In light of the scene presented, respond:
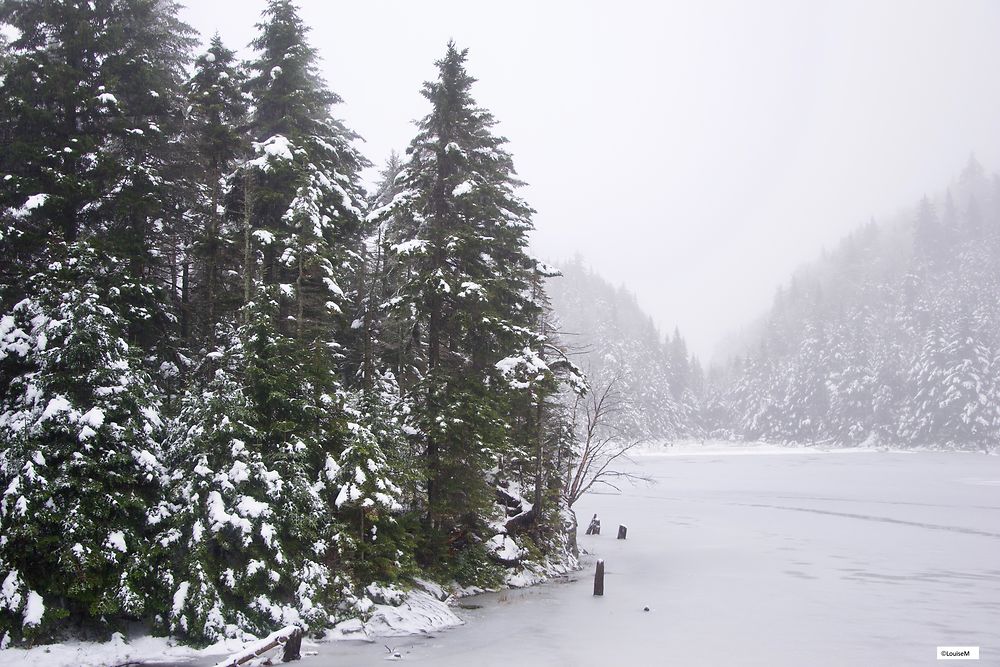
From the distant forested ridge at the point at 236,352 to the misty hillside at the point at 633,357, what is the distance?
254 feet

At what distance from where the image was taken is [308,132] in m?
20.7

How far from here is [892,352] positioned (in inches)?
4129

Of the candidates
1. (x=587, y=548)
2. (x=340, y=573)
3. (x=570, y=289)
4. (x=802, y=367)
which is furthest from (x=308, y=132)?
(x=570, y=289)

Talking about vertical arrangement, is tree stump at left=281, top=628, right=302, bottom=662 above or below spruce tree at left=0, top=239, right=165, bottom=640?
below

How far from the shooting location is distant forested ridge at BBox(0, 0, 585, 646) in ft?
39.8

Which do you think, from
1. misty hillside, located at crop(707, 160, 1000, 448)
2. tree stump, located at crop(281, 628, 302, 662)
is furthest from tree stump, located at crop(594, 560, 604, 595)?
misty hillside, located at crop(707, 160, 1000, 448)

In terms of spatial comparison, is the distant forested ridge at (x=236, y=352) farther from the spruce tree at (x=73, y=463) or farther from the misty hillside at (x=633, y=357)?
the misty hillside at (x=633, y=357)

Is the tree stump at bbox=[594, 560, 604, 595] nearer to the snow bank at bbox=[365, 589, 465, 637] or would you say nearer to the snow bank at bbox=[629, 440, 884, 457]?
the snow bank at bbox=[365, 589, 465, 637]

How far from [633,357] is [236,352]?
110449 mm

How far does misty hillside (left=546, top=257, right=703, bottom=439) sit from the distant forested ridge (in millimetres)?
77547

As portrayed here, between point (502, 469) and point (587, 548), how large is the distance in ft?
32.2

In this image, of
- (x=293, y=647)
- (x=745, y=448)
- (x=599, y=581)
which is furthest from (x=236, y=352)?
(x=745, y=448)

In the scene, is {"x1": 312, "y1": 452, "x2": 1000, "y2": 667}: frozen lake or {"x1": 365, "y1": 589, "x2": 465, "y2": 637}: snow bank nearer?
{"x1": 312, "y1": 452, "x2": 1000, "y2": 667}: frozen lake

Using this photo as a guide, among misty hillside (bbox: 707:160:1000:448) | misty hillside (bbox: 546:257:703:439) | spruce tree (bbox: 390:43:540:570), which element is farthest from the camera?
misty hillside (bbox: 546:257:703:439)
